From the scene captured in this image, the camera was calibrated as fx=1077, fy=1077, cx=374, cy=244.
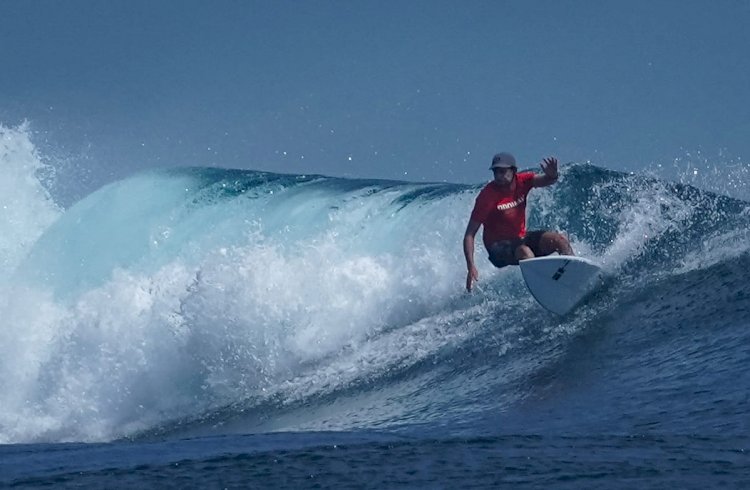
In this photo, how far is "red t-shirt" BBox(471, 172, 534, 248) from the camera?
31.9 feet

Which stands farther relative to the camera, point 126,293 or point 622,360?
point 126,293

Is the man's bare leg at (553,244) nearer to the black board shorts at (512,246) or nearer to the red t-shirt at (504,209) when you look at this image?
the black board shorts at (512,246)

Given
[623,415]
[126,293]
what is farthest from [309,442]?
[126,293]

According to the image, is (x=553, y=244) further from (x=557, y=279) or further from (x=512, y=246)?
(x=557, y=279)

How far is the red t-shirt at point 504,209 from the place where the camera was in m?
9.72

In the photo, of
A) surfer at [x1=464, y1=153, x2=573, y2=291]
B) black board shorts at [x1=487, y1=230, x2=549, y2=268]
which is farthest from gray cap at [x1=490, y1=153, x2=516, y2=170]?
black board shorts at [x1=487, y1=230, x2=549, y2=268]

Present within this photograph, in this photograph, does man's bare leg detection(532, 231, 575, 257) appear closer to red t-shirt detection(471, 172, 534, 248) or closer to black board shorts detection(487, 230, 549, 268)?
black board shorts detection(487, 230, 549, 268)

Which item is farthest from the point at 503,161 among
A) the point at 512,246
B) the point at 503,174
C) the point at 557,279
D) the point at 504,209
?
the point at 557,279

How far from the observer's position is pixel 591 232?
11.9m

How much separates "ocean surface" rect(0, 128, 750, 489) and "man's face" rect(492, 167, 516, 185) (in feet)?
4.19

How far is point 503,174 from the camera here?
31.4 feet

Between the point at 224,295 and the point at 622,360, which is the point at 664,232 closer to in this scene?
the point at 622,360

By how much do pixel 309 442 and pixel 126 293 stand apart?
9.40 metres

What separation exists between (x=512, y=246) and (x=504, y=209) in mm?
350
